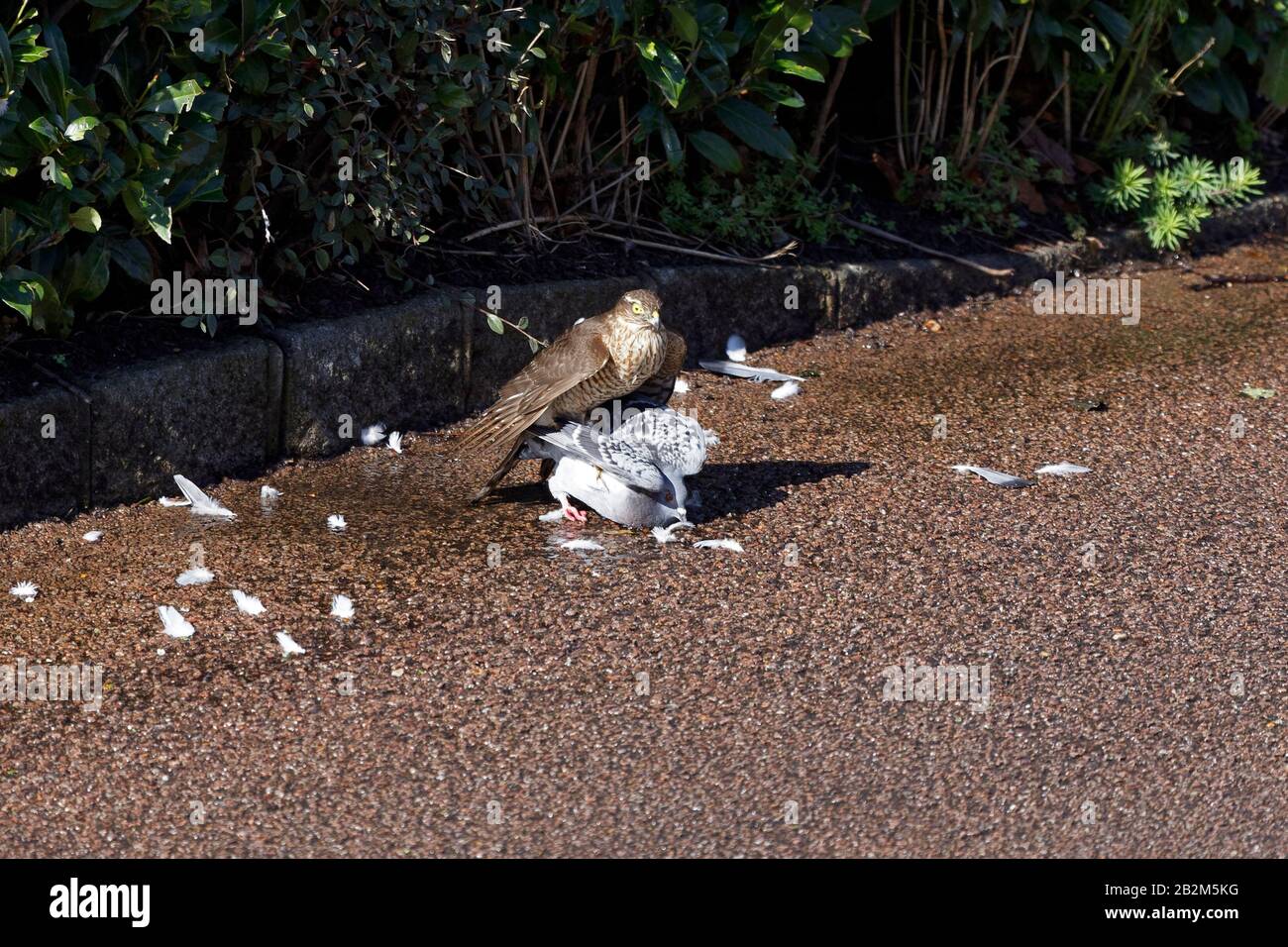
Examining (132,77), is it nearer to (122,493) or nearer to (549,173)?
(122,493)

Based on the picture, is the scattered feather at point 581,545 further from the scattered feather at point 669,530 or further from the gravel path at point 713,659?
the scattered feather at point 669,530

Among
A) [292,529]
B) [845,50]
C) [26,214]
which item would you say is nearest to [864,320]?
[845,50]

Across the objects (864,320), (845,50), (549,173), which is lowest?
(864,320)

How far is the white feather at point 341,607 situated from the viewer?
13.8 feet

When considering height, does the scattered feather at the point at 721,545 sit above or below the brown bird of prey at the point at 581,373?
below

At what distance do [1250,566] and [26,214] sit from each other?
3.60 metres

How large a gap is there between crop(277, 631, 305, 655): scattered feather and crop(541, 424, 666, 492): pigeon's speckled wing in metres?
1.14

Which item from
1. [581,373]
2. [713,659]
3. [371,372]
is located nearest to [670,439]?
[581,373]

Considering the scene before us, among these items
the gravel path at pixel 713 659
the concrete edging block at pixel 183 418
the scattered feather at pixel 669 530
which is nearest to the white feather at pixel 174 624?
the gravel path at pixel 713 659

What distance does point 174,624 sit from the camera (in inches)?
161

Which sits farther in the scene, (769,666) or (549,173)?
(549,173)

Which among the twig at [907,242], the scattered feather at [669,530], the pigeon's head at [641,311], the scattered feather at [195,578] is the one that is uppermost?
the pigeon's head at [641,311]

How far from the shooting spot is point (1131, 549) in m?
4.73

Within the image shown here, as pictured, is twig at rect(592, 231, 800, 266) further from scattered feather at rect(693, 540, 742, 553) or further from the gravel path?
scattered feather at rect(693, 540, 742, 553)
